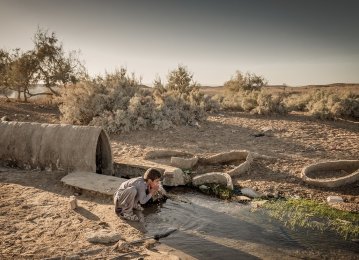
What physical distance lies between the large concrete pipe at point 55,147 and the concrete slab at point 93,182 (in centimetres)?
39

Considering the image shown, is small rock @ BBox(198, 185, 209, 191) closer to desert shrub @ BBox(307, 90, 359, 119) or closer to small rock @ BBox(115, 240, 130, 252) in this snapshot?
small rock @ BBox(115, 240, 130, 252)

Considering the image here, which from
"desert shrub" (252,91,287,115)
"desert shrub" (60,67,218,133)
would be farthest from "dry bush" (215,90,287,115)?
"desert shrub" (60,67,218,133)

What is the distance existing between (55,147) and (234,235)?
4.99 m

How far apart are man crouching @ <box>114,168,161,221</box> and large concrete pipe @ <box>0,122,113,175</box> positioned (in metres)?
2.32

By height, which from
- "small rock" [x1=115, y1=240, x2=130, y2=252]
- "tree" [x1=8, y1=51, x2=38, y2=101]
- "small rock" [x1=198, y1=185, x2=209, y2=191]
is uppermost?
"tree" [x1=8, y1=51, x2=38, y2=101]

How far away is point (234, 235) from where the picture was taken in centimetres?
540

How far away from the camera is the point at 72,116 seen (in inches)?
568

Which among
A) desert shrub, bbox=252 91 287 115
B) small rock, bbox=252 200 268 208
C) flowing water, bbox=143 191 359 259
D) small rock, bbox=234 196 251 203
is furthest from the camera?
desert shrub, bbox=252 91 287 115

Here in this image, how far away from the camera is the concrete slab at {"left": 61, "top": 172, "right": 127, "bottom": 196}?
6.77 meters

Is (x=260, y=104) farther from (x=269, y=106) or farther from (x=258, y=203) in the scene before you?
(x=258, y=203)

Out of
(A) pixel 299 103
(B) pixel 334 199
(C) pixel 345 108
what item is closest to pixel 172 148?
(B) pixel 334 199

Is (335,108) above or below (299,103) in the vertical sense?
below

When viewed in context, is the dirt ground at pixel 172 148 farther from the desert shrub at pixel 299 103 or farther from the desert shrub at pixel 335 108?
the desert shrub at pixel 299 103

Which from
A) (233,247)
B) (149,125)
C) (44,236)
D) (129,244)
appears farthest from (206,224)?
(149,125)
